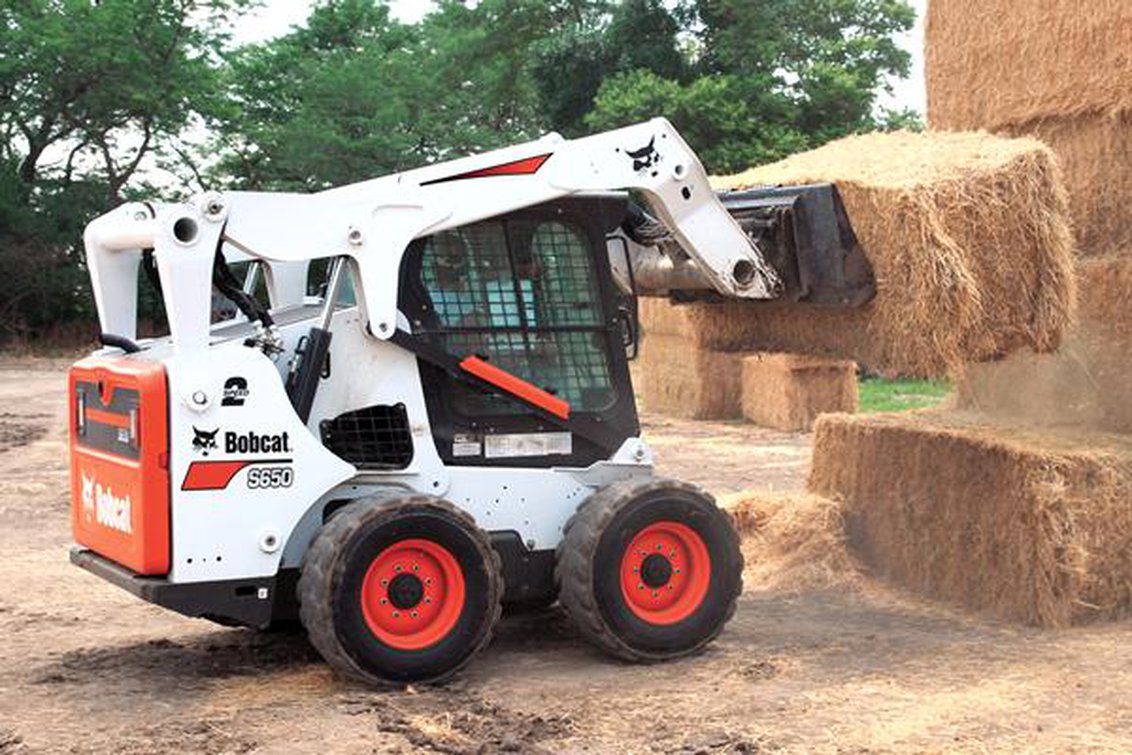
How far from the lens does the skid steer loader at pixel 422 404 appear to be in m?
6.04

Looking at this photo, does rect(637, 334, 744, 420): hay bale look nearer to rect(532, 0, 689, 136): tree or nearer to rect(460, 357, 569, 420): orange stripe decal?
rect(460, 357, 569, 420): orange stripe decal

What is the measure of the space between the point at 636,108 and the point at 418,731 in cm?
2247

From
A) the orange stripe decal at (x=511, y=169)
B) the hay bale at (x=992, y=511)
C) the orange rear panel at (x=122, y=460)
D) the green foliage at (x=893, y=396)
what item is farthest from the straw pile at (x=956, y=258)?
the green foliage at (x=893, y=396)

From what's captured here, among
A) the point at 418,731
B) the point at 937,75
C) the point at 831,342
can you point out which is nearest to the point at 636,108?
the point at 937,75

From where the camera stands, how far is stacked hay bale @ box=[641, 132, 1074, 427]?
22.1 feet

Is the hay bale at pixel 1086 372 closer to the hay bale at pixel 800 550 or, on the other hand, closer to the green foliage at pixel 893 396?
the hay bale at pixel 800 550

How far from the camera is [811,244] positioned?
23.5 feet

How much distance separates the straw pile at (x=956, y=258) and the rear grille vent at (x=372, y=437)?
2.11 meters

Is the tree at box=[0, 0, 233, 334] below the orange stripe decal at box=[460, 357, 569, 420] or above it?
above

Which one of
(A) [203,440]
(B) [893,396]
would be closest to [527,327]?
(A) [203,440]

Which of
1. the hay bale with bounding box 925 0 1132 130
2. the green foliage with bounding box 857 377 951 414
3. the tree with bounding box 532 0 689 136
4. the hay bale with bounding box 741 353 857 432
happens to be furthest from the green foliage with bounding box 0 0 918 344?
the hay bale with bounding box 925 0 1132 130

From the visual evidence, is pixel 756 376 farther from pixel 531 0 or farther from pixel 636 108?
pixel 531 0

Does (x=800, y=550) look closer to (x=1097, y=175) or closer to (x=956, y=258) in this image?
(x=956, y=258)

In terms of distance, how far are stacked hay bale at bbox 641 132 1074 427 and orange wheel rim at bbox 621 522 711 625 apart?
121cm
